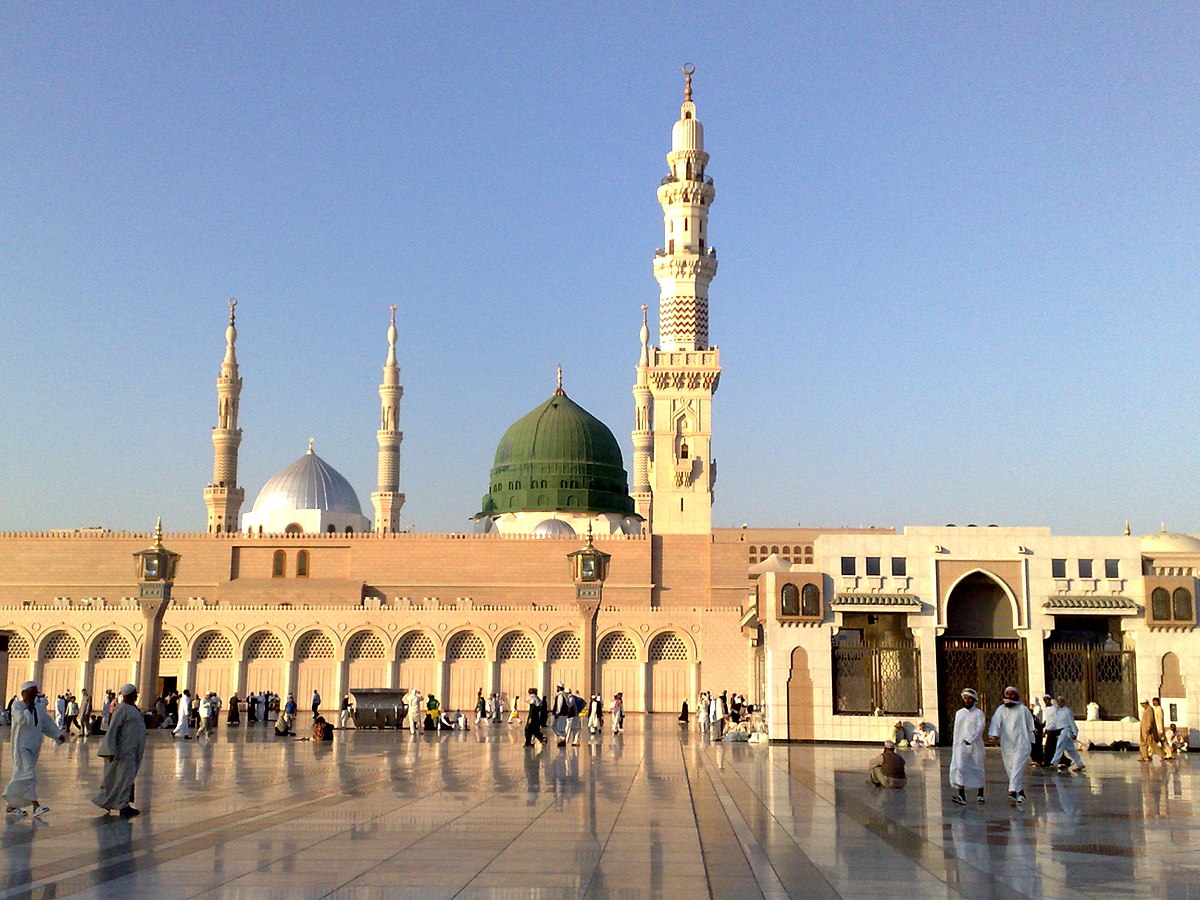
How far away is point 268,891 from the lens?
5.70 metres

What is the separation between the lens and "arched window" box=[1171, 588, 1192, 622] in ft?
68.5

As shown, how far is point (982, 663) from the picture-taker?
21.4 metres

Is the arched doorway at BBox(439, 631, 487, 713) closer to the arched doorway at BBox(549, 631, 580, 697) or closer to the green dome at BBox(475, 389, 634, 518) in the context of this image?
the arched doorway at BBox(549, 631, 580, 697)

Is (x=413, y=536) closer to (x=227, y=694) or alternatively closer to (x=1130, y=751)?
(x=227, y=694)

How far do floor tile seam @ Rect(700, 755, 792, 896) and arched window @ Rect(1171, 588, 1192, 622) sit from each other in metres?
12.4

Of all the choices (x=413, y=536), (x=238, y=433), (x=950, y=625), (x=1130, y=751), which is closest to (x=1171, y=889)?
(x=1130, y=751)

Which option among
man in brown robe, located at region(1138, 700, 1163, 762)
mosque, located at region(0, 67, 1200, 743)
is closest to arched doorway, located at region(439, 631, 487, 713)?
mosque, located at region(0, 67, 1200, 743)

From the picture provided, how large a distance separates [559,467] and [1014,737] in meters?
38.8

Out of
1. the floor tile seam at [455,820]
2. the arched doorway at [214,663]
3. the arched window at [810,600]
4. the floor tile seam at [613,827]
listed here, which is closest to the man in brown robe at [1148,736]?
the arched window at [810,600]

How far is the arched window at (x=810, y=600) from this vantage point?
846 inches

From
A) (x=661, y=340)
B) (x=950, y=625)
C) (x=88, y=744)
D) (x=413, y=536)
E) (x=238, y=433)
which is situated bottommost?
(x=88, y=744)

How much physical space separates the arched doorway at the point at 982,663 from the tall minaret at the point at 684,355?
1894 centimetres

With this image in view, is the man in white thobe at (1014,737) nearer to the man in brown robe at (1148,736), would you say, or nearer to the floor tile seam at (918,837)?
the floor tile seam at (918,837)

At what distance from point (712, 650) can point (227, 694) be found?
523 inches
